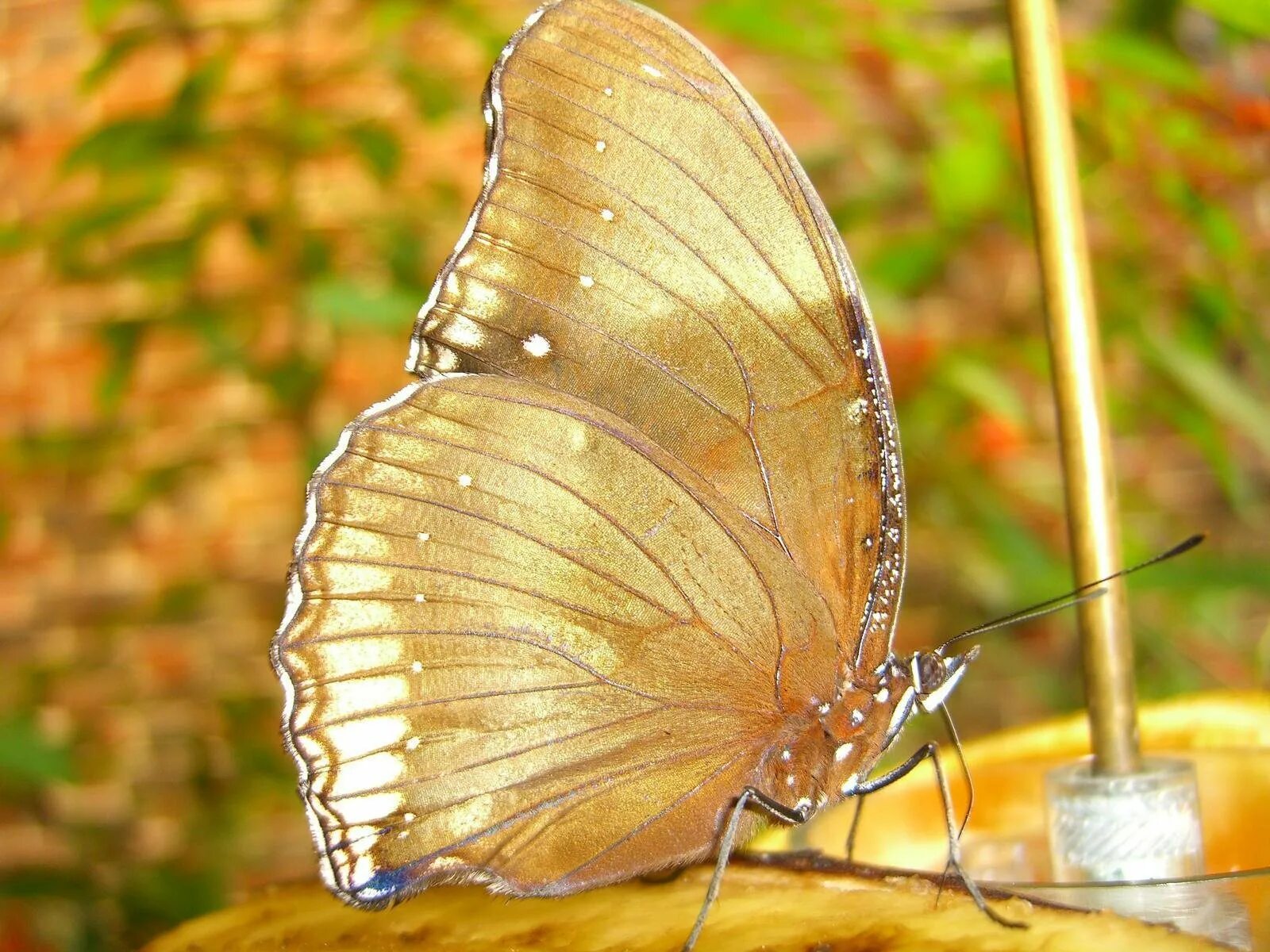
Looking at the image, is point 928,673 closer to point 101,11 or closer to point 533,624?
point 533,624

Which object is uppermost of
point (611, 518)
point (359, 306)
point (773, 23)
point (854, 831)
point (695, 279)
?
point (773, 23)

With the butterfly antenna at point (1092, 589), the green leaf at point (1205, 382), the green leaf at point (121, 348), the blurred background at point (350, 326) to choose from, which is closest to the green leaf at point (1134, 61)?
the blurred background at point (350, 326)

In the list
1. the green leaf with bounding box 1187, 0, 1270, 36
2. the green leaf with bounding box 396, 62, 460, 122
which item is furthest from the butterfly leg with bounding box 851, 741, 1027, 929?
the green leaf with bounding box 396, 62, 460, 122

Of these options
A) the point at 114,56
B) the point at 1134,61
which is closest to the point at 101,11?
the point at 114,56

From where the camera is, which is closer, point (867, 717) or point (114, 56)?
point (867, 717)

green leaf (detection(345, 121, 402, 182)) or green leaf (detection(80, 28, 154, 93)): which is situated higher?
green leaf (detection(80, 28, 154, 93))

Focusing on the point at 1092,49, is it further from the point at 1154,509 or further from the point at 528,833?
the point at 1154,509

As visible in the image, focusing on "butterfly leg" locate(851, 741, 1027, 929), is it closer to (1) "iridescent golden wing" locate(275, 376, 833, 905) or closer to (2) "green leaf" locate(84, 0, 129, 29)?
(1) "iridescent golden wing" locate(275, 376, 833, 905)

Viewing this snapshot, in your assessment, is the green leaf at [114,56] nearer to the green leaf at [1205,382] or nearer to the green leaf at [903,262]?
the green leaf at [903,262]

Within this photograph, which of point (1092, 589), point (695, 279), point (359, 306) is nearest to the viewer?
point (1092, 589)
